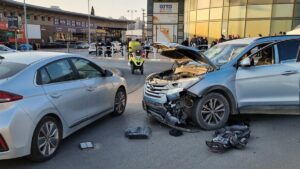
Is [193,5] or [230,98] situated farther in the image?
[193,5]

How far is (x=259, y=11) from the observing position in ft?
73.2

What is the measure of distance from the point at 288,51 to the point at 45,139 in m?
4.98

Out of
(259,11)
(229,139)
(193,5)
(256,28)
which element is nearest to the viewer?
(229,139)

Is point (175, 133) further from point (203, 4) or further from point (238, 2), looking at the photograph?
point (203, 4)

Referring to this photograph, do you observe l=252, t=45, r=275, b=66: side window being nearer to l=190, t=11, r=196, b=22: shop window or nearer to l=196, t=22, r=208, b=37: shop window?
l=196, t=22, r=208, b=37: shop window

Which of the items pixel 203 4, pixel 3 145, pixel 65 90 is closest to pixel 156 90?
pixel 65 90

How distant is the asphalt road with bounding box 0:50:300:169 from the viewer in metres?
3.99

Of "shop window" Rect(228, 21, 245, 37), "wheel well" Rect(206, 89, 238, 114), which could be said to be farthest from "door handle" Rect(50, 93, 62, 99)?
"shop window" Rect(228, 21, 245, 37)

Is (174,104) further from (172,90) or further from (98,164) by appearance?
(98,164)

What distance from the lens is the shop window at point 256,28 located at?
876 inches

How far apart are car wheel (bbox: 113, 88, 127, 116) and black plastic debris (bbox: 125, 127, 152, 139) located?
3.60 ft

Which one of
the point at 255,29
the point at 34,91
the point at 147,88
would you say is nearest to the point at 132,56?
the point at 147,88

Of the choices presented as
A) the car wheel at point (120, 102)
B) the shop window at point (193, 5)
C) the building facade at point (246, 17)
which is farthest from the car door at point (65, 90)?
the shop window at point (193, 5)

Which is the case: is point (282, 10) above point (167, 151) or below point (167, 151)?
above
